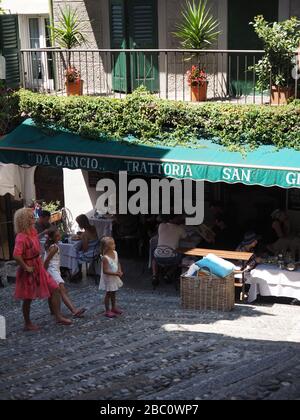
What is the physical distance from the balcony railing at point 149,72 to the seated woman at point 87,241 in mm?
3089

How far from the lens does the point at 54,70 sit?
16750 millimetres

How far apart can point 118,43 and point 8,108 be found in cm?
293

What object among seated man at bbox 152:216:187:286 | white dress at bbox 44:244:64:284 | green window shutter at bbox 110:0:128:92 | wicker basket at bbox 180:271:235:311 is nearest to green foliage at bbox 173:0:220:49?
green window shutter at bbox 110:0:128:92

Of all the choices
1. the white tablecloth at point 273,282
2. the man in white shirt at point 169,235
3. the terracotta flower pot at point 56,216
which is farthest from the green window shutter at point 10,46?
the white tablecloth at point 273,282

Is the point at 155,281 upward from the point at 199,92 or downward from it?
downward

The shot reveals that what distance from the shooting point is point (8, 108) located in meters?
15.3

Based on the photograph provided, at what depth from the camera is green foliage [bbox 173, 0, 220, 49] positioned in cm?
1410

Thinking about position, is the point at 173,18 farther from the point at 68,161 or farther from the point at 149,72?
the point at 68,161

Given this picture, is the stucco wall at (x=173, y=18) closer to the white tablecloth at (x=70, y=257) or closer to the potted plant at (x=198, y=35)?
the potted plant at (x=198, y=35)

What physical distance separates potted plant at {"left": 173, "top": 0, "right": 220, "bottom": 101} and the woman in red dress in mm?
5320

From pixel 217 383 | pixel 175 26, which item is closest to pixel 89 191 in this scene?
pixel 175 26

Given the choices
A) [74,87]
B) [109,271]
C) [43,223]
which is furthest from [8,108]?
[109,271]

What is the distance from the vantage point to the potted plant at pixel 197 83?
1448cm

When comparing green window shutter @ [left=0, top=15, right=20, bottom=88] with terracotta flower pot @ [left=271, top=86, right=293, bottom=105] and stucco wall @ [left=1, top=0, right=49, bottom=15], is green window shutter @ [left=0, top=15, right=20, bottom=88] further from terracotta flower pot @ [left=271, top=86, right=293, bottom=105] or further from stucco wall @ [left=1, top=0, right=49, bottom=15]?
terracotta flower pot @ [left=271, top=86, right=293, bottom=105]
